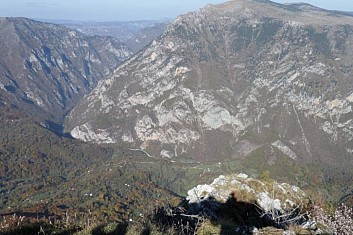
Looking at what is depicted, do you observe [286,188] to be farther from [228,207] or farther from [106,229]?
[106,229]

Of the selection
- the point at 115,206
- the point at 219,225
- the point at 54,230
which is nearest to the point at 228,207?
the point at 219,225

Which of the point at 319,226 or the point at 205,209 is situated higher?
the point at 319,226

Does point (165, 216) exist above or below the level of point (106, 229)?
below

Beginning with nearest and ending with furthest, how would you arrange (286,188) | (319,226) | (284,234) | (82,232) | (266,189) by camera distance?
(82,232) → (284,234) → (319,226) → (266,189) → (286,188)

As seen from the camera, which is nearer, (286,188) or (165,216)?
(165,216)

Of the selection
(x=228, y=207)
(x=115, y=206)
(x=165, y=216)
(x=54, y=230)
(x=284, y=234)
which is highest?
(x=54, y=230)

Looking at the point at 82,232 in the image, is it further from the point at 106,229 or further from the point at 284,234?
the point at 284,234

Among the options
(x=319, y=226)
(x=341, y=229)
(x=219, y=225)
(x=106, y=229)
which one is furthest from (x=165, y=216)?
(x=341, y=229)

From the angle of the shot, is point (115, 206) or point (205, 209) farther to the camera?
point (115, 206)

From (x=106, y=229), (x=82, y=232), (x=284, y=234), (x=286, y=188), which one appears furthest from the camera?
(x=286, y=188)
